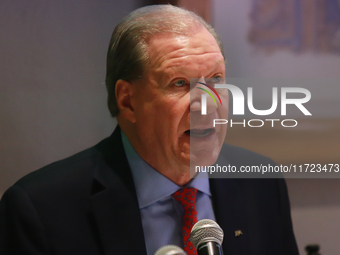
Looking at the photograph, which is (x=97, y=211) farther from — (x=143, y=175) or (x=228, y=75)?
(x=228, y=75)

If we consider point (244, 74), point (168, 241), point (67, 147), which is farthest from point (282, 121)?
point (67, 147)

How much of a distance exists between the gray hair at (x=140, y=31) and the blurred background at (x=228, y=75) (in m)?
0.14

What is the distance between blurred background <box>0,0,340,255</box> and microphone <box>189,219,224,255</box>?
2.49 feet

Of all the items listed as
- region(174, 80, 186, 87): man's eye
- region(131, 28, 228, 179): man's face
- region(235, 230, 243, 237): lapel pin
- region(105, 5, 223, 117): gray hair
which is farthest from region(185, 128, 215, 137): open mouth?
region(235, 230, 243, 237): lapel pin

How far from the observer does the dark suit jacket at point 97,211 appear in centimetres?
132

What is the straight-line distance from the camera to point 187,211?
1423 mm

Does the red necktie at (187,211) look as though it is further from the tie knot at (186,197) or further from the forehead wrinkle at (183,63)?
the forehead wrinkle at (183,63)

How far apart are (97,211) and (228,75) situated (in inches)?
32.9

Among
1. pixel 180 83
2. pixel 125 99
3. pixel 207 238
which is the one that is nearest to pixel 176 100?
pixel 180 83

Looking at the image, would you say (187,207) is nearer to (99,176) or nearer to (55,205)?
(99,176)

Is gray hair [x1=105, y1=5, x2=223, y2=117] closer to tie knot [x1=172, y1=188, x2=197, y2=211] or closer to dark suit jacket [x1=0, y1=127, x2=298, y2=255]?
dark suit jacket [x1=0, y1=127, x2=298, y2=255]

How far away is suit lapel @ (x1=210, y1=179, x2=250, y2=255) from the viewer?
1.47m

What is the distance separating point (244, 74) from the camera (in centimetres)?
171

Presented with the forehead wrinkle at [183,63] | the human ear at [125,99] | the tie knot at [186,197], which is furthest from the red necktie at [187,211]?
the forehead wrinkle at [183,63]
